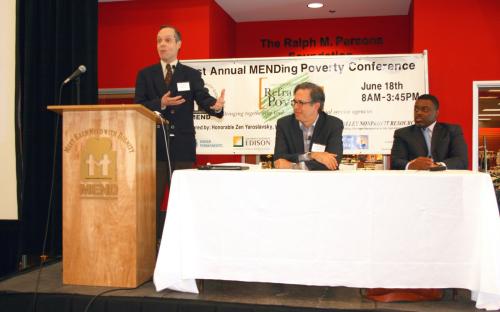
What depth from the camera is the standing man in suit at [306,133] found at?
10.2 ft

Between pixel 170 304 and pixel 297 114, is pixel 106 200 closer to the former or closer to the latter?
pixel 170 304

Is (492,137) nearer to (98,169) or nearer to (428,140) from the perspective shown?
(428,140)

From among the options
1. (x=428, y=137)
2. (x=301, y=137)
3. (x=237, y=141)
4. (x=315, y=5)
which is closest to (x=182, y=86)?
(x=301, y=137)

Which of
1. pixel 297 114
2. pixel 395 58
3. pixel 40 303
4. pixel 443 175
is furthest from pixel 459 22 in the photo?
pixel 40 303

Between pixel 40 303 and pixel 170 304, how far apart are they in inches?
28.9

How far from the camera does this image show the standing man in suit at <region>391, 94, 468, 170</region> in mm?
3617

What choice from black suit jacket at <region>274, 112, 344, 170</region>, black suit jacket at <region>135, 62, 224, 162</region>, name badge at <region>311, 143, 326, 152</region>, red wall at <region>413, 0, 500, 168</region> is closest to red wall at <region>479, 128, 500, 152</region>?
red wall at <region>413, 0, 500, 168</region>

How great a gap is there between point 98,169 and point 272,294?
1172mm

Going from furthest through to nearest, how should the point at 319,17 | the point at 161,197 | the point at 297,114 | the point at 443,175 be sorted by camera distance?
the point at 319,17, the point at 161,197, the point at 297,114, the point at 443,175

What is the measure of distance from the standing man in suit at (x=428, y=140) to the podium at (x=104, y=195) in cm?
183

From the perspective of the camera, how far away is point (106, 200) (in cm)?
293

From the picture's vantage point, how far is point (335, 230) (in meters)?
2.63

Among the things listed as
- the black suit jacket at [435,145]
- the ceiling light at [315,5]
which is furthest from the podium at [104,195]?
the ceiling light at [315,5]

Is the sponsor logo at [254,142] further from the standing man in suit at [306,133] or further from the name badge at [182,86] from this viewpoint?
the standing man in suit at [306,133]
